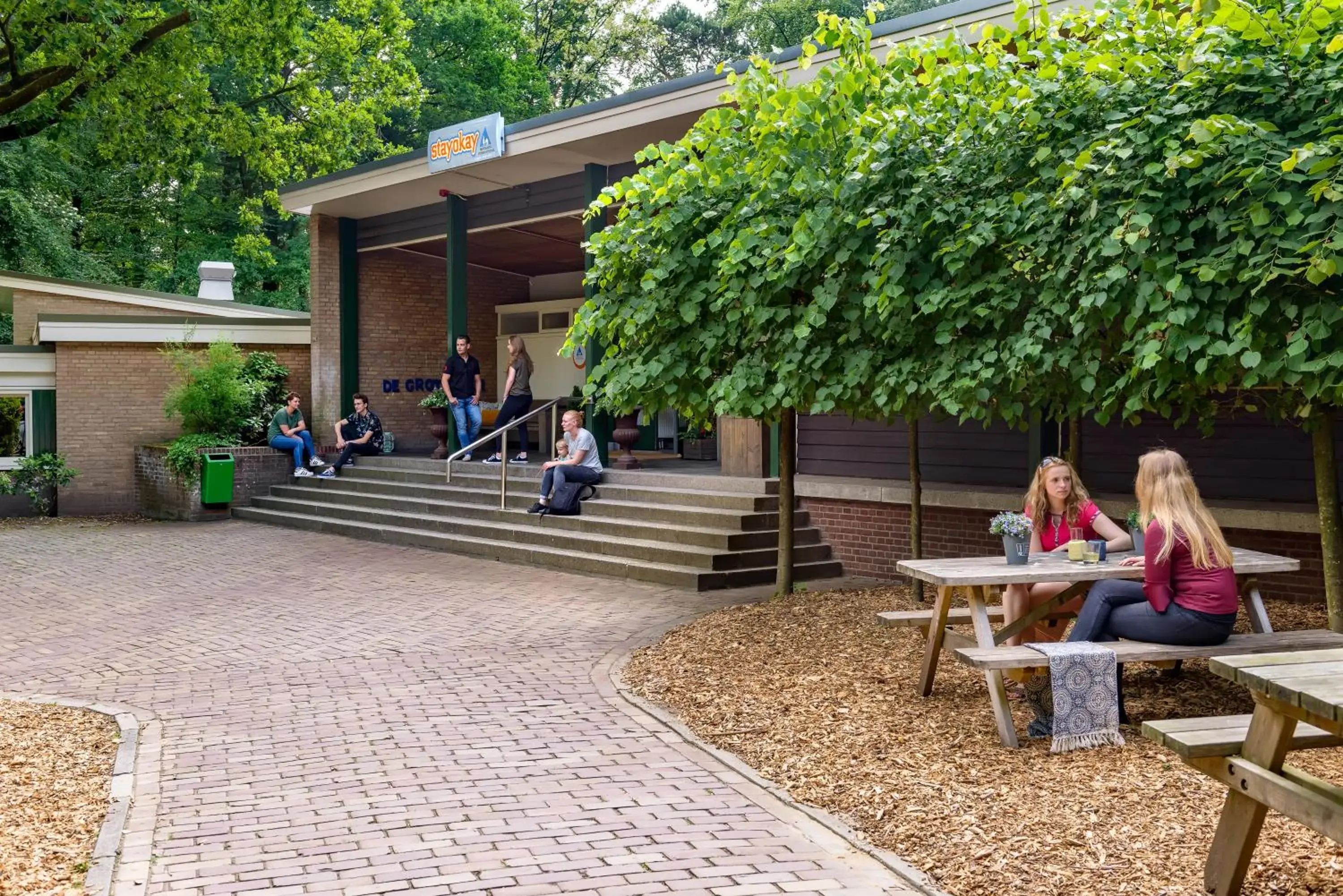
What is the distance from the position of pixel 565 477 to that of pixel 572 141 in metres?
4.19

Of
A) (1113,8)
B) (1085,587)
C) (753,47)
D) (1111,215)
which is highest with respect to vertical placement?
(753,47)

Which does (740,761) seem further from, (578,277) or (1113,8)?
(578,277)

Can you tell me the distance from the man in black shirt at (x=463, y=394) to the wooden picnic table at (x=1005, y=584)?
10877 millimetres

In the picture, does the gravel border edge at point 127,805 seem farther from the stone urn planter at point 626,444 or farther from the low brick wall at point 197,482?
the low brick wall at point 197,482

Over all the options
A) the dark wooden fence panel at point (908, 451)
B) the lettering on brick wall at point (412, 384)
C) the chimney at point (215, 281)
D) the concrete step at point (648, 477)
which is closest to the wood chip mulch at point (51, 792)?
the dark wooden fence panel at point (908, 451)

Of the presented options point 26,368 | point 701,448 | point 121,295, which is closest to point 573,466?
point 701,448

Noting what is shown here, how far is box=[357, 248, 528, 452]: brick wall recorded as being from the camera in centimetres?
2102

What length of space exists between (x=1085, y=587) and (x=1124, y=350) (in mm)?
1287

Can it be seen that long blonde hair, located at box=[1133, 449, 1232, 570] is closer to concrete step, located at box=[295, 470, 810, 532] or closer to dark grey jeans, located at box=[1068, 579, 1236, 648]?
dark grey jeans, located at box=[1068, 579, 1236, 648]

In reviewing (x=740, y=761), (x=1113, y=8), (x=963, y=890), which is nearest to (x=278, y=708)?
(x=740, y=761)

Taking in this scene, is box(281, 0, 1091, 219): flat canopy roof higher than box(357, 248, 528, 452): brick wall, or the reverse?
box(281, 0, 1091, 219): flat canopy roof

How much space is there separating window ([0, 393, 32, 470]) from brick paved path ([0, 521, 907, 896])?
24.7 feet

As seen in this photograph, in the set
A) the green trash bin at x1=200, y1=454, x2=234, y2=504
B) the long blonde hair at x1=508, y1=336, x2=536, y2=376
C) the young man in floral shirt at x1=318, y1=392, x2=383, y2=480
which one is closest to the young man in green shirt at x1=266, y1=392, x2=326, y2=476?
the young man in floral shirt at x1=318, y1=392, x2=383, y2=480

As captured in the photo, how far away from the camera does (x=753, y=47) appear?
4069cm
